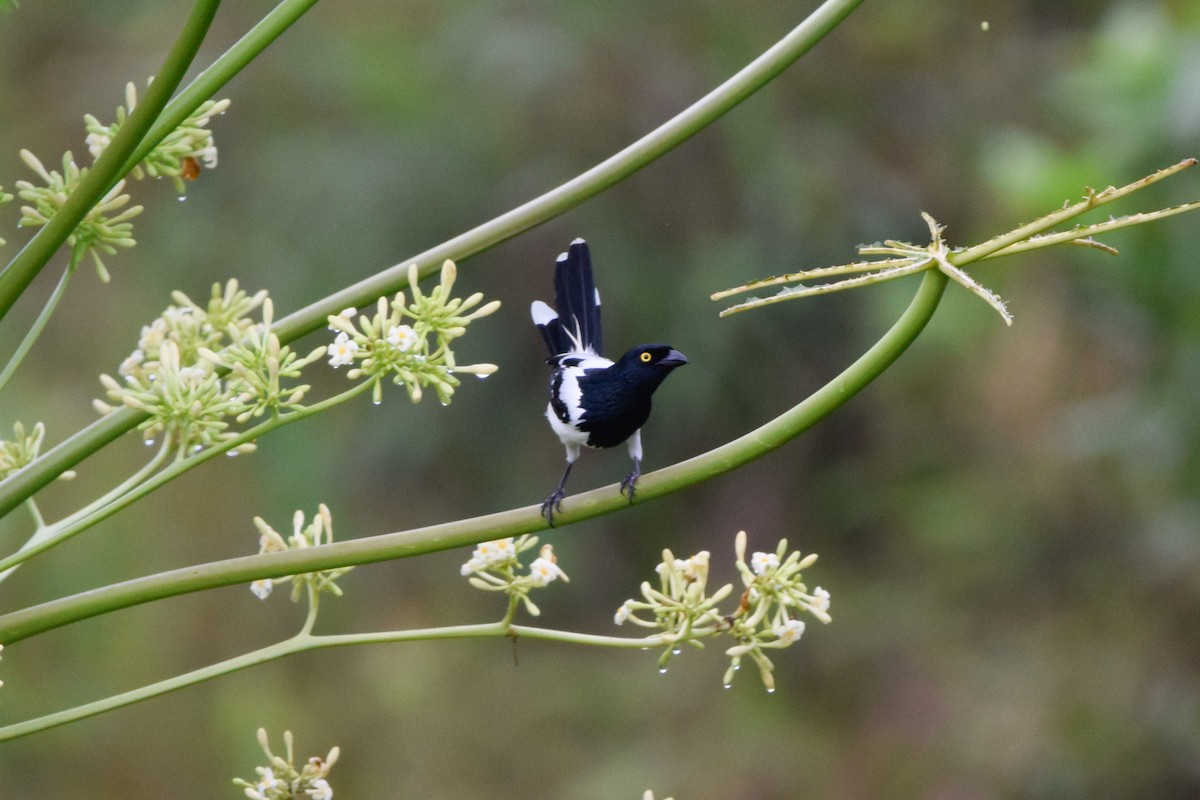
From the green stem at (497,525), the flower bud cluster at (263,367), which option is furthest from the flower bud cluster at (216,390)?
the green stem at (497,525)

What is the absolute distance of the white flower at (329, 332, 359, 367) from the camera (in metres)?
0.97

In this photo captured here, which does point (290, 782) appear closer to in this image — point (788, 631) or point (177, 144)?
point (788, 631)

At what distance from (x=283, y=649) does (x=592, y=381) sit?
2.59 feet

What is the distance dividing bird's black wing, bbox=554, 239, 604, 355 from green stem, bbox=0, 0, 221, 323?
31.1 inches

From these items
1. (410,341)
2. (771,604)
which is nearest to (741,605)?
(771,604)

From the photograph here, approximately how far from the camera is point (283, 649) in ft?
3.31

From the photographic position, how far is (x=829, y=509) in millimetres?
5680

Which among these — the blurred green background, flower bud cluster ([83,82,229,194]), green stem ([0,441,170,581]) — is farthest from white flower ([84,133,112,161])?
the blurred green background

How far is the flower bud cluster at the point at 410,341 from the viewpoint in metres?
0.97

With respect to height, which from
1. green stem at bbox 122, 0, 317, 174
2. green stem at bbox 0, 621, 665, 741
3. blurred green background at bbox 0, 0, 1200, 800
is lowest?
green stem at bbox 0, 621, 665, 741

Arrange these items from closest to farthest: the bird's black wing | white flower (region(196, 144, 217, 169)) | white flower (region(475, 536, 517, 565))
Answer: white flower (region(475, 536, 517, 565)), white flower (region(196, 144, 217, 169)), the bird's black wing

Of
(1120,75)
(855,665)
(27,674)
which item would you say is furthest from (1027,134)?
(27,674)

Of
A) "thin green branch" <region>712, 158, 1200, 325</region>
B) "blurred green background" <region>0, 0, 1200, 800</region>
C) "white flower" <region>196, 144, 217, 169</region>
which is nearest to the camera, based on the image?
"thin green branch" <region>712, 158, 1200, 325</region>

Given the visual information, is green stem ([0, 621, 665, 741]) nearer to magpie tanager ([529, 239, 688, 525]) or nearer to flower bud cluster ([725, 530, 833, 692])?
flower bud cluster ([725, 530, 833, 692])
